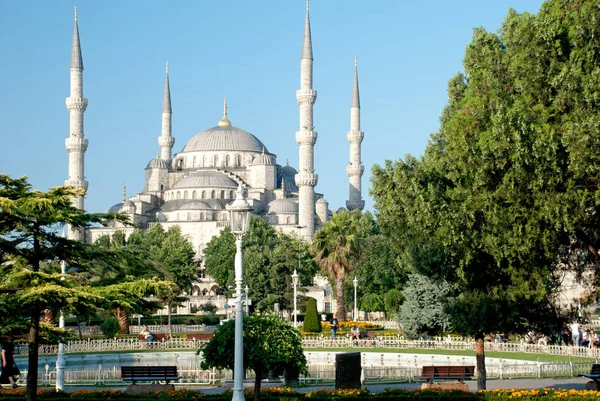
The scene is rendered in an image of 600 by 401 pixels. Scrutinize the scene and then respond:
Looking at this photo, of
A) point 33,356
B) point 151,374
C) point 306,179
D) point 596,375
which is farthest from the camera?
point 306,179

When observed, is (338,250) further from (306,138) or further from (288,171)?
(288,171)

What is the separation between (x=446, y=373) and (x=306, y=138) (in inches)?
1908

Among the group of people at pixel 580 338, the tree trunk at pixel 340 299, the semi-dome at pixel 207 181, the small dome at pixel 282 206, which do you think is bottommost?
the group of people at pixel 580 338

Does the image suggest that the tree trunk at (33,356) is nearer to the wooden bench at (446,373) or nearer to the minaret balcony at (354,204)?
the wooden bench at (446,373)

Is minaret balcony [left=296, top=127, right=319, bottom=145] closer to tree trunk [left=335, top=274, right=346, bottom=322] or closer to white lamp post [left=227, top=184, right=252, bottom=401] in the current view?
tree trunk [left=335, top=274, right=346, bottom=322]

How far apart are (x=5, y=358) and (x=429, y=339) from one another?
16.9 metres

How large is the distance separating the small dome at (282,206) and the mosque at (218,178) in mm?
83

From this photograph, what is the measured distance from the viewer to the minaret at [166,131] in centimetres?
8594

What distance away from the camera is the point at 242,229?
45.0 ft

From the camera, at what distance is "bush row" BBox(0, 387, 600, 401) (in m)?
15.0

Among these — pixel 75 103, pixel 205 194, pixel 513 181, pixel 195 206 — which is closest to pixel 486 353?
pixel 513 181

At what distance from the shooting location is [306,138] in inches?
2616

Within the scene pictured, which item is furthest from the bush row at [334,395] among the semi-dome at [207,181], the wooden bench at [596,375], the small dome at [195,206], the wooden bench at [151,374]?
the semi-dome at [207,181]

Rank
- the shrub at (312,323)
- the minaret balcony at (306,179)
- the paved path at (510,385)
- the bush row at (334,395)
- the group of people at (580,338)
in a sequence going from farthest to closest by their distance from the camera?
the minaret balcony at (306,179) < the shrub at (312,323) < the group of people at (580,338) < the paved path at (510,385) < the bush row at (334,395)
